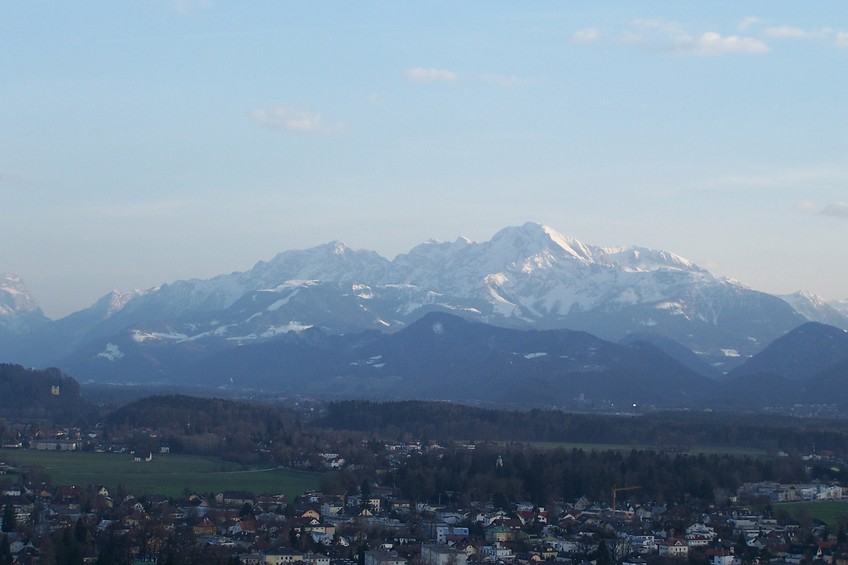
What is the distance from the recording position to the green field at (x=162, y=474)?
54469 mm

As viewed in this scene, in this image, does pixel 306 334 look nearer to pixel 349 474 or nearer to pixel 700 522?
pixel 349 474

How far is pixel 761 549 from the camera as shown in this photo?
4034 centimetres

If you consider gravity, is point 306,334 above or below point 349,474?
above

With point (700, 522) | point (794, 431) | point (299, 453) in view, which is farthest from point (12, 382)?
point (700, 522)

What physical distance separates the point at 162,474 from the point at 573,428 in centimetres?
2867

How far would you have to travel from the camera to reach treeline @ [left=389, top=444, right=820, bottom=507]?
52188 millimetres

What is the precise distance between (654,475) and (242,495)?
1305cm

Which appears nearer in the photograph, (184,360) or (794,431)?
(794,431)

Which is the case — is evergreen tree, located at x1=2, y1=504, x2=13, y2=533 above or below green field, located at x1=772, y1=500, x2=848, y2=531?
below

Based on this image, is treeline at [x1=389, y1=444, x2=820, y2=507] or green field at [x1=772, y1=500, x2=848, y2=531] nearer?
green field at [x1=772, y1=500, x2=848, y2=531]

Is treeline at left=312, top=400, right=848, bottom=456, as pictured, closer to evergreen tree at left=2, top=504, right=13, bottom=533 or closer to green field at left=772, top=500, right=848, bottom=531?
green field at left=772, top=500, right=848, bottom=531

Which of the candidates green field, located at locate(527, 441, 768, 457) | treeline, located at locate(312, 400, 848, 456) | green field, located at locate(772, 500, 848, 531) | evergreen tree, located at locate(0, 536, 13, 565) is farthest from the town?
treeline, located at locate(312, 400, 848, 456)

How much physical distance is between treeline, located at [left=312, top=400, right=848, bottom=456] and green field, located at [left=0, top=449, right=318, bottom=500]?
15431mm

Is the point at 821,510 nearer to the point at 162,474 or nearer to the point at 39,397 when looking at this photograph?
the point at 162,474
